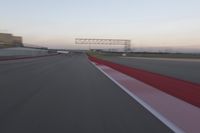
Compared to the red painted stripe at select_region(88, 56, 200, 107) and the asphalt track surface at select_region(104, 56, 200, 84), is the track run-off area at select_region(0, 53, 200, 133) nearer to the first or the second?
the red painted stripe at select_region(88, 56, 200, 107)

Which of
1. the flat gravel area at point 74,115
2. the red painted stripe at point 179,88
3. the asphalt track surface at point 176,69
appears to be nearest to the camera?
the flat gravel area at point 74,115

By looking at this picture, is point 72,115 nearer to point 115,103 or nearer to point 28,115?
point 28,115

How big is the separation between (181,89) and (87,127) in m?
7.66

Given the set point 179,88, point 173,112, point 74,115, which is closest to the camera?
point 74,115

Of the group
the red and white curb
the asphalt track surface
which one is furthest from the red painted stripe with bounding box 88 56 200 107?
the asphalt track surface

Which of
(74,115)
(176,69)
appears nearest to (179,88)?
(74,115)

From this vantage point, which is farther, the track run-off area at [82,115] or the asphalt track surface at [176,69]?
the asphalt track surface at [176,69]

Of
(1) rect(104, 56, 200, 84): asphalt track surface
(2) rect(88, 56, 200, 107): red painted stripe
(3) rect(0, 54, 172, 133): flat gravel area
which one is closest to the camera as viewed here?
(3) rect(0, 54, 172, 133): flat gravel area

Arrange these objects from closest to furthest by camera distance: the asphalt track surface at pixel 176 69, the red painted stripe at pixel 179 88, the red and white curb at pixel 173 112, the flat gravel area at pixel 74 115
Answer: the flat gravel area at pixel 74 115
the red and white curb at pixel 173 112
the red painted stripe at pixel 179 88
the asphalt track surface at pixel 176 69

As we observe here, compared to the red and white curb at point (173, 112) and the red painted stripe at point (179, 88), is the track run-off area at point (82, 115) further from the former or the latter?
the red painted stripe at point (179, 88)

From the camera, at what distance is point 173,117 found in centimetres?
848

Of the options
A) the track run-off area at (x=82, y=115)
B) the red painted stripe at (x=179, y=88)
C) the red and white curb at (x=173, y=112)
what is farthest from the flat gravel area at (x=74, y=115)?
the red painted stripe at (x=179, y=88)

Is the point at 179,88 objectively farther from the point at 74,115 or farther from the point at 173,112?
the point at 74,115

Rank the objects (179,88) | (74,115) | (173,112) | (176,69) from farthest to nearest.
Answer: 1. (176,69)
2. (179,88)
3. (173,112)
4. (74,115)
